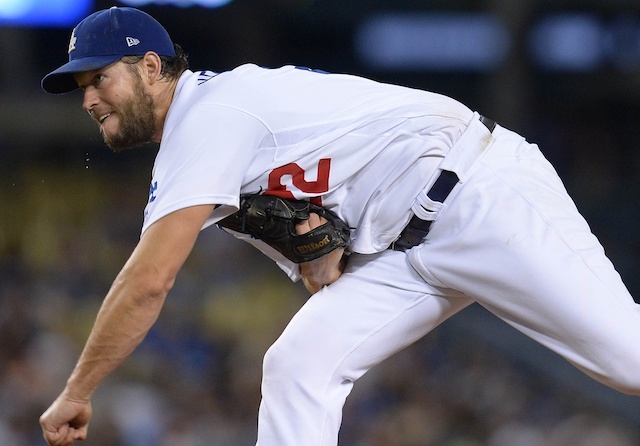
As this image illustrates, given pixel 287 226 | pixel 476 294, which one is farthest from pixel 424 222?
pixel 287 226

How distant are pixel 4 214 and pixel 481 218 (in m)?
6.00

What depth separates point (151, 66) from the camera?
2.68 metres

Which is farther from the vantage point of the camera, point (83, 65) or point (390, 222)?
point (390, 222)

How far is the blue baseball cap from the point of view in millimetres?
2574

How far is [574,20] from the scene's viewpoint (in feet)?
35.5

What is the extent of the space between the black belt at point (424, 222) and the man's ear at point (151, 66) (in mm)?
849

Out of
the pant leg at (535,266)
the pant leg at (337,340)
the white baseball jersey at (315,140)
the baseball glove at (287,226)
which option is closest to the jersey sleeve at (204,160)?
the white baseball jersey at (315,140)

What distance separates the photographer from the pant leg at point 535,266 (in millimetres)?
2580

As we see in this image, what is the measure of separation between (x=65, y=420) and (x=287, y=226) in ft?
2.62

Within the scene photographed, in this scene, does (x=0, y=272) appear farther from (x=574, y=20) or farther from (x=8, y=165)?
(x=574, y=20)

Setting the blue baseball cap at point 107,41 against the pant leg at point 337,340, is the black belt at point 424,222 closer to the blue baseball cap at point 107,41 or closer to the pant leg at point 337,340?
the pant leg at point 337,340

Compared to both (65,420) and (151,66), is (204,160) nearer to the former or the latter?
(151,66)

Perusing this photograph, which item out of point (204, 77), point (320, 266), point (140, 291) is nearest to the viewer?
point (140, 291)

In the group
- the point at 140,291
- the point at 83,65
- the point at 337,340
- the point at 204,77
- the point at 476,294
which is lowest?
the point at 337,340
